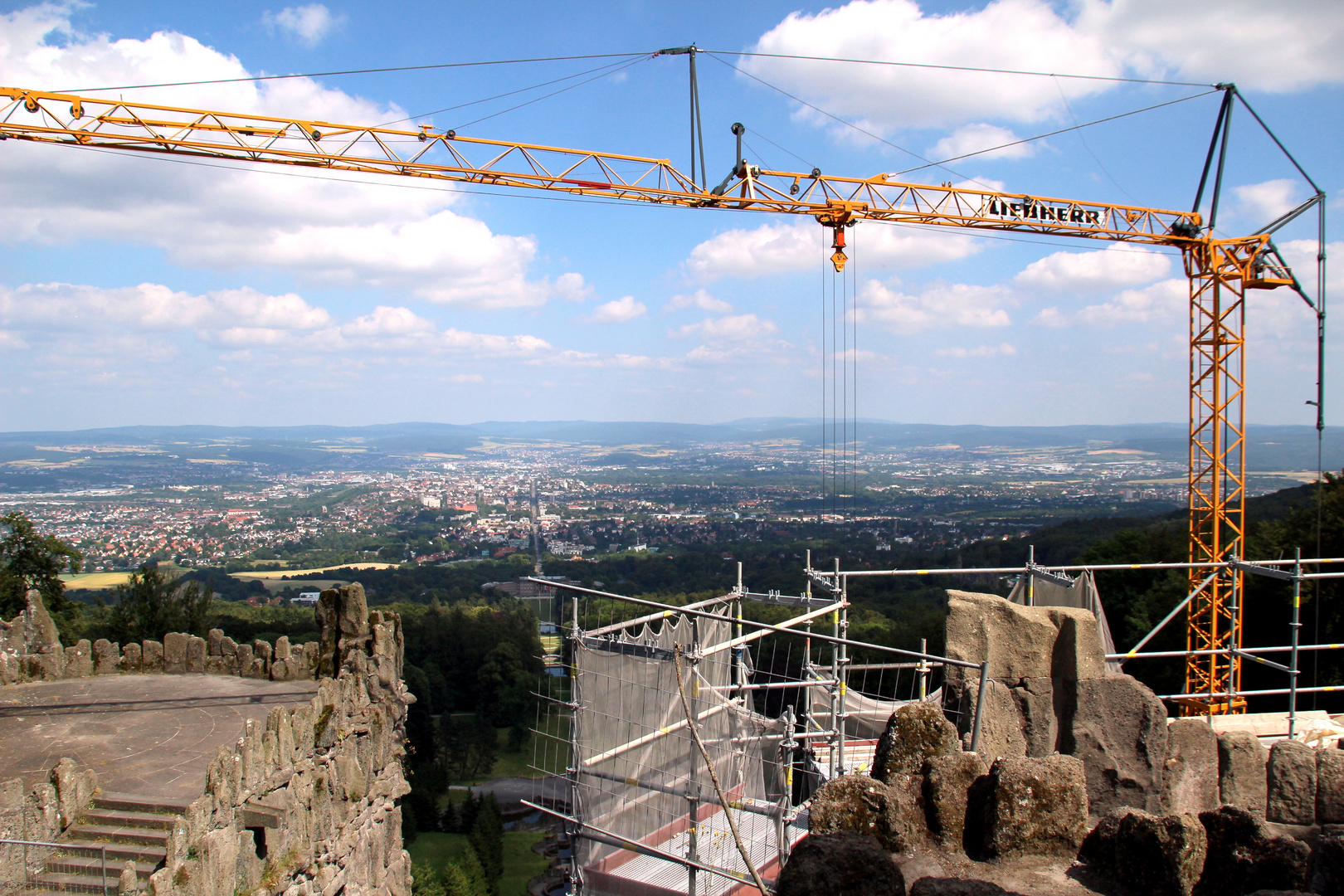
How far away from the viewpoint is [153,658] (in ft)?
37.3

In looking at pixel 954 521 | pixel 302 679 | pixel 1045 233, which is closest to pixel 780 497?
pixel 954 521

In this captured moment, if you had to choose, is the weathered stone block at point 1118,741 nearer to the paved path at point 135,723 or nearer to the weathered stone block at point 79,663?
the paved path at point 135,723

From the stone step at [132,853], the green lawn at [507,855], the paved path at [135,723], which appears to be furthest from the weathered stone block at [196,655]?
the green lawn at [507,855]

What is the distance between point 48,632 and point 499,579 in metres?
58.1

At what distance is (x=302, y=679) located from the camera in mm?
11133

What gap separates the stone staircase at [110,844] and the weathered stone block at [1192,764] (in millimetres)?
6848

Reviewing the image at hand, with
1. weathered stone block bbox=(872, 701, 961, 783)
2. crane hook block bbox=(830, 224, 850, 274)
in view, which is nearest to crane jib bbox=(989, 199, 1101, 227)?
crane hook block bbox=(830, 224, 850, 274)

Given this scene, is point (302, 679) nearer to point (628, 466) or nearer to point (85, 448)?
point (628, 466)

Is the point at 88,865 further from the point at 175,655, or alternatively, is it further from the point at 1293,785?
the point at 1293,785

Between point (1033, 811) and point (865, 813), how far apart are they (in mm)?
864

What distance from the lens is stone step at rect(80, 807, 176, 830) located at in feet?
23.4

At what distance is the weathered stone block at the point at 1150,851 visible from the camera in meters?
4.16

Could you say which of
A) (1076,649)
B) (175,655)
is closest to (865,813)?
(1076,649)

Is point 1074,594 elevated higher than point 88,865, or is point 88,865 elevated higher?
point 1074,594
